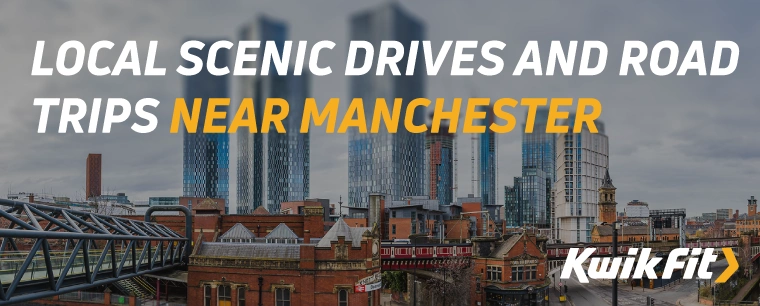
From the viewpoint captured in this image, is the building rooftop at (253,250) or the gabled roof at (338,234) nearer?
the building rooftop at (253,250)

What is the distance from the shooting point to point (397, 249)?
51.7 metres

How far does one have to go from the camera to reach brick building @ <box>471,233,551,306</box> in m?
51.4

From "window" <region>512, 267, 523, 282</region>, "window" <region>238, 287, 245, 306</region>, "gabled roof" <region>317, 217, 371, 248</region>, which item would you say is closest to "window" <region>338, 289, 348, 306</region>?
"gabled roof" <region>317, 217, 371, 248</region>

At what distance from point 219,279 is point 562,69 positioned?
89.7ft

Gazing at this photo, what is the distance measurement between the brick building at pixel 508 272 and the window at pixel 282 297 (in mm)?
18765

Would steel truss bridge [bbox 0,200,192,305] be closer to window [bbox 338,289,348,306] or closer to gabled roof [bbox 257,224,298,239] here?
window [bbox 338,289,348,306]

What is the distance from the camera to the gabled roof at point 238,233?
167ft

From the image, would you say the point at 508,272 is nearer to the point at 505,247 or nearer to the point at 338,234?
the point at 505,247

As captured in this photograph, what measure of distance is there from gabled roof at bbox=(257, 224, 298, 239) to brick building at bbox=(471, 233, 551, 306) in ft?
53.3

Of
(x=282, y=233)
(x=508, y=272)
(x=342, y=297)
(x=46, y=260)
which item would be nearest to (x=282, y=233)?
(x=282, y=233)

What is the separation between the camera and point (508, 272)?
169 feet

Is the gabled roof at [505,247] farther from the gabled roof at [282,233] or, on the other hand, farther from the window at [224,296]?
the window at [224,296]

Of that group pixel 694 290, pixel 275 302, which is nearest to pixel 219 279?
pixel 275 302

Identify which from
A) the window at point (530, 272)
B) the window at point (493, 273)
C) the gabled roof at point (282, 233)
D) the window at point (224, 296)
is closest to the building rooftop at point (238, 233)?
the gabled roof at point (282, 233)
